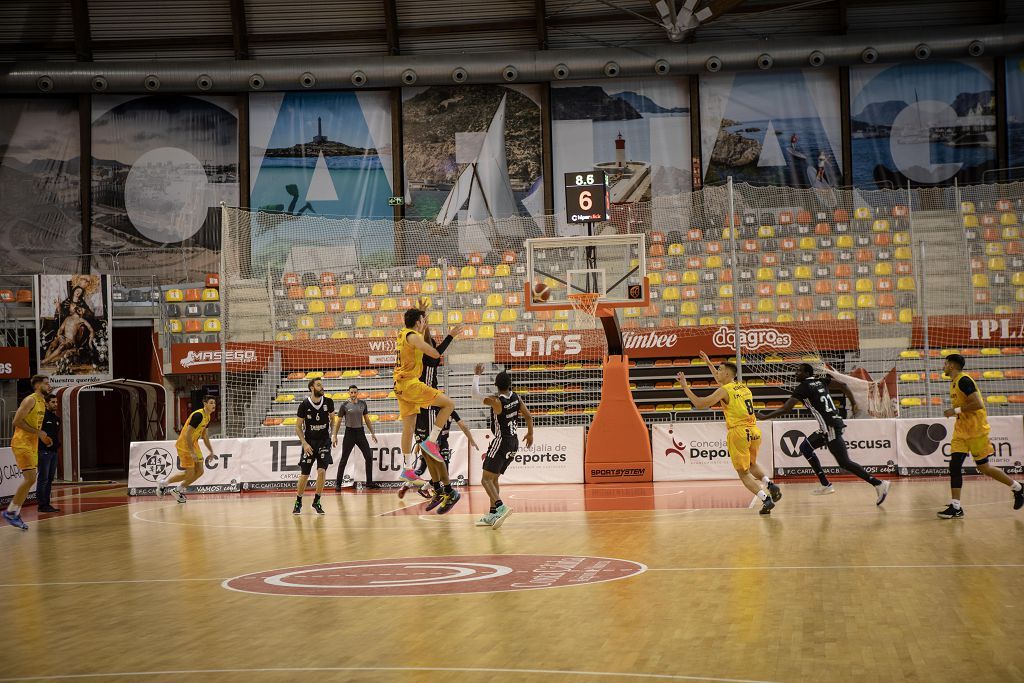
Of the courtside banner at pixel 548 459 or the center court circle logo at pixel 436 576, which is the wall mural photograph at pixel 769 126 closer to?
the courtside banner at pixel 548 459

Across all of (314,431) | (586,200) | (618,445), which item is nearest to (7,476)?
(314,431)

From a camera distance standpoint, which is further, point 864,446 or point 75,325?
point 75,325

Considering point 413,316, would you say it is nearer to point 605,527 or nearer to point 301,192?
point 605,527

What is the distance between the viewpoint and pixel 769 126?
33500 mm

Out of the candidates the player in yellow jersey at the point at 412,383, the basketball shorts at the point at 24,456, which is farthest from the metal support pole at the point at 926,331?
the basketball shorts at the point at 24,456

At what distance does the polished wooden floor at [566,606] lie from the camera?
5.84m

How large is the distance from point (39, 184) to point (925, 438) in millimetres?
27808

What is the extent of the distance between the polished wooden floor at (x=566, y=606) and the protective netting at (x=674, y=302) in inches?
405

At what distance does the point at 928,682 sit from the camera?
17.2 ft

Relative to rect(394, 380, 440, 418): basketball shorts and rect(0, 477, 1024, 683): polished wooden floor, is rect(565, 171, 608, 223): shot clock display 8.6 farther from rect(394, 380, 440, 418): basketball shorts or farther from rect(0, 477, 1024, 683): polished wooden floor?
rect(394, 380, 440, 418): basketball shorts

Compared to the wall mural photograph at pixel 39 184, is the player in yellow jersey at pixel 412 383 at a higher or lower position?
lower

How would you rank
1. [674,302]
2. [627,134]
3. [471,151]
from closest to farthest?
[674,302] → [627,134] → [471,151]

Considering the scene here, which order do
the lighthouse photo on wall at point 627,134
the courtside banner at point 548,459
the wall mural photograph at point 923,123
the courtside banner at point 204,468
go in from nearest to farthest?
1. the courtside banner at point 548,459
2. the courtside banner at point 204,468
3. the wall mural photograph at point 923,123
4. the lighthouse photo on wall at point 627,134

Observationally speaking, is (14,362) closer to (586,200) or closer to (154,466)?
(154,466)
